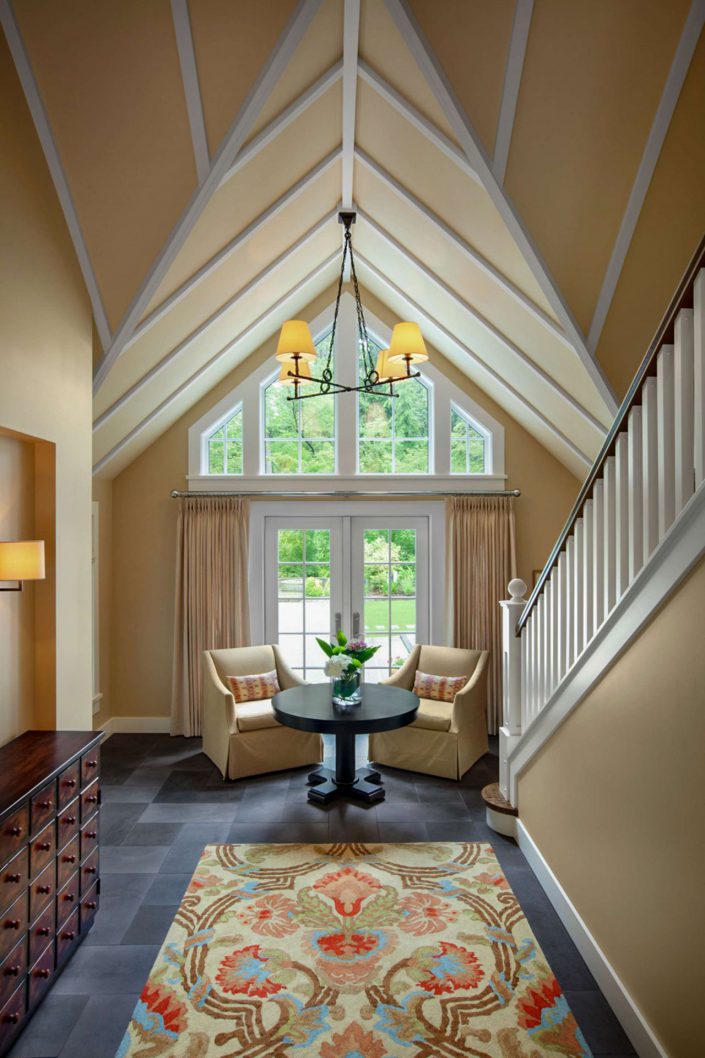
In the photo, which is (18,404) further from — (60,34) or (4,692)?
(60,34)

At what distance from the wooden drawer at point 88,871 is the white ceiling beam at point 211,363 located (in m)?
3.20

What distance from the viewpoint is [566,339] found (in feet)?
12.6

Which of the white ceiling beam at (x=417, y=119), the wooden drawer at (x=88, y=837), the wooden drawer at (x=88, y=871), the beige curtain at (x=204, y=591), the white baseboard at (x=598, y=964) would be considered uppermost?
the white ceiling beam at (x=417, y=119)

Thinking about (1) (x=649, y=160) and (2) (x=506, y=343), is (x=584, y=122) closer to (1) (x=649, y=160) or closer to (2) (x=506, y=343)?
(1) (x=649, y=160)

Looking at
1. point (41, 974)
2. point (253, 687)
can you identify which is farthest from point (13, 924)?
point (253, 687)

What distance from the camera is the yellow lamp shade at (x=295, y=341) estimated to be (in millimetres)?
3682

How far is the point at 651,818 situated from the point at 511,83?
10.2 feet

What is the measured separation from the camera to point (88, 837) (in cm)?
308

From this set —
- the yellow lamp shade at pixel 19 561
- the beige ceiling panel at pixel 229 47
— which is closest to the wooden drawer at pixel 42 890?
the yellow lamp shade at pixel 19 561

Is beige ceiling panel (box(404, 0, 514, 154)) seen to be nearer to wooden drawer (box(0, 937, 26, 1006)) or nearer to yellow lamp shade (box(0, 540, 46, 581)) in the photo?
yellow lamp shade (box(0, 540, 46, 581))

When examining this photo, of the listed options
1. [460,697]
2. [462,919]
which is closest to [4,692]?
[462,919]

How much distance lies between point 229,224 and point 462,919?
13.2ft

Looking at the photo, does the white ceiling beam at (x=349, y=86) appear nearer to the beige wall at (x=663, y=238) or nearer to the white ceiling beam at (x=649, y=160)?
the white ceiling beam at (x=649, y=160)

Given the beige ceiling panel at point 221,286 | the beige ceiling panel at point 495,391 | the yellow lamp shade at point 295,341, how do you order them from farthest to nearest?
the beige ceiling panel at point 495,391 → the beige ceiling panel at point 221,286 → the yellow lamp shade at point 295,341
